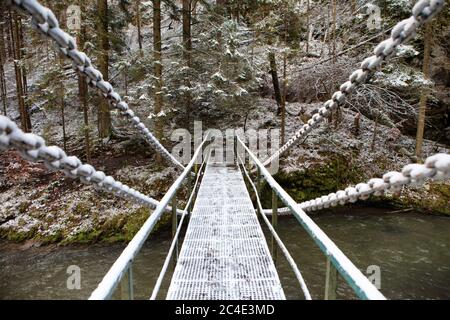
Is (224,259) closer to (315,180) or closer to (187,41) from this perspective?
(315,180)

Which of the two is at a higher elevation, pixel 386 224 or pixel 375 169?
pixel 375 169

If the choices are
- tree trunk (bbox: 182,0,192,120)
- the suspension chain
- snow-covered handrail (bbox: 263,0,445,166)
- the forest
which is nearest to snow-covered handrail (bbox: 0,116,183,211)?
the suspension chain

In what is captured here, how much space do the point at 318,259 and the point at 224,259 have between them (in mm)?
4990

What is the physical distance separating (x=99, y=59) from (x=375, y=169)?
10388 mm

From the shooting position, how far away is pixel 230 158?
453 inches

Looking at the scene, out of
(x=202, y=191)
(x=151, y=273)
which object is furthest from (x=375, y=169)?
(x=151, y=273)

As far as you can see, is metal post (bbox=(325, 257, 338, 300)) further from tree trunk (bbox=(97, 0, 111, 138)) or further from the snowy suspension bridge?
tree trunk (bbox=(97, 0, 111, 138))

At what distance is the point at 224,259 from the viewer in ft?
11.0

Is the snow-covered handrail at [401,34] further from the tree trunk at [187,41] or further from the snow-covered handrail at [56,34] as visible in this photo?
the tree trunk at [187,41]

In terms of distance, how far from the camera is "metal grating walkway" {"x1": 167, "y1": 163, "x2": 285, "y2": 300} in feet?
8.91

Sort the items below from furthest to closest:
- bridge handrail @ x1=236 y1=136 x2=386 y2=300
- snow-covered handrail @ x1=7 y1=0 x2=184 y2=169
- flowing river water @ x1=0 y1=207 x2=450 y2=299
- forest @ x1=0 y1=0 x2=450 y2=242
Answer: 1. forest @ x1=0 y1=0 x2=450 y2=242
2. flowing river water @ x1=0 y1=207 x2=450 y2=299
3. snow-covered handrail @ x1=7 y1=0 x2=184 y2=169
4. bridge handrail @ x1=236 y1=136 x2=386 y2=300

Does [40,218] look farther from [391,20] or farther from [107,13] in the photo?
[391,20]

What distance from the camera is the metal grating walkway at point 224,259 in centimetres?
→ 272

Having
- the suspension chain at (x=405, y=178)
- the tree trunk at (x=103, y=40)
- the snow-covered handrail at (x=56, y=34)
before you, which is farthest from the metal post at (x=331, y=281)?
the tree trunk at (x=103, y=40)
